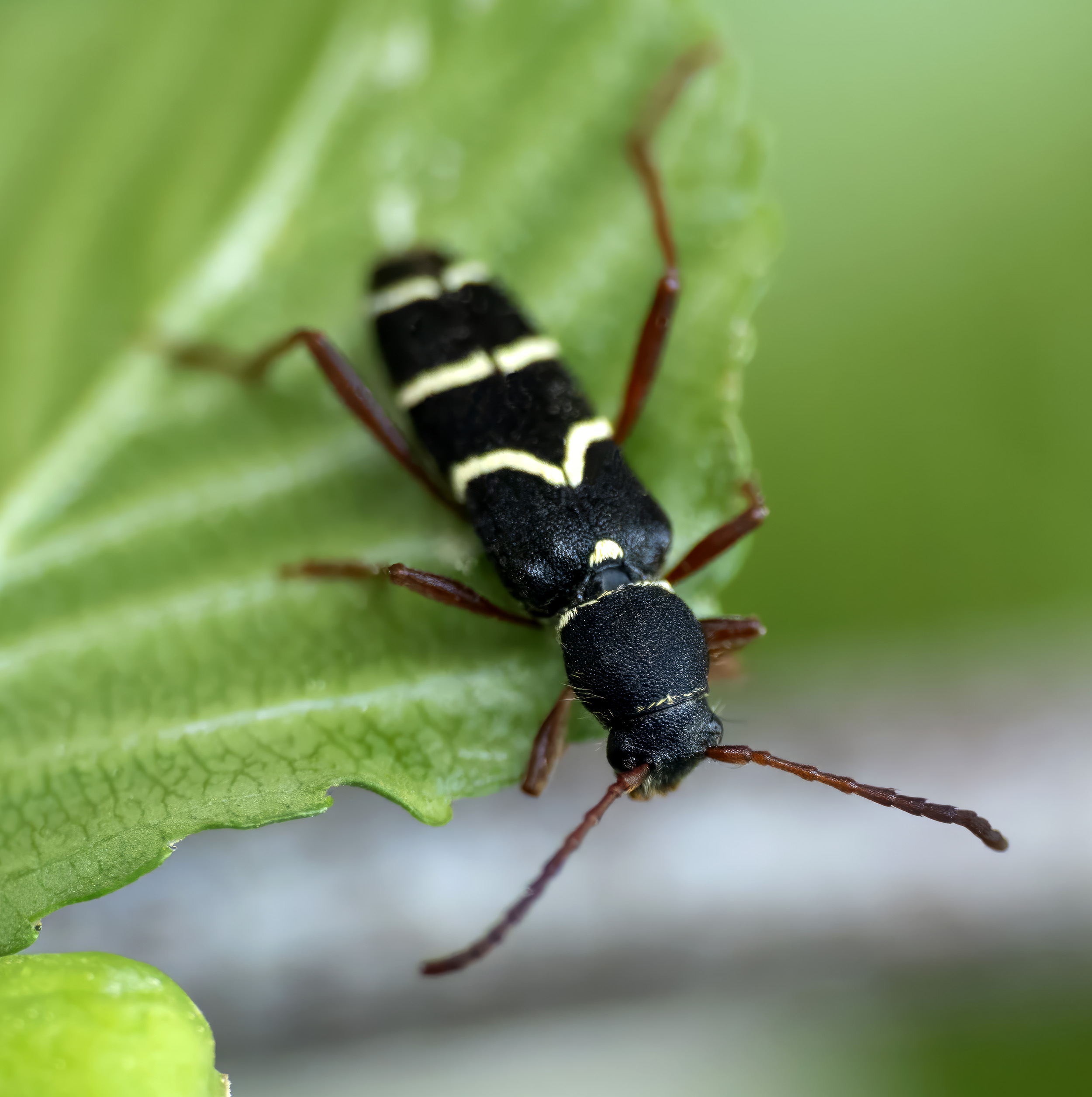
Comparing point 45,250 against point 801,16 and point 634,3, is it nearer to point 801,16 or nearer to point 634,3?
point 634,3

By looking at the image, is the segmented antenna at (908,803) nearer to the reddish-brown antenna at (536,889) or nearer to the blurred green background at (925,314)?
the reddish-brown antenna at (536,889)

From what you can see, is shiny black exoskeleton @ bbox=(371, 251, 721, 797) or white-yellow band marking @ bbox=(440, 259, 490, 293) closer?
shiny black exoskeleton @ bbox=(371, 251, 721, 797)

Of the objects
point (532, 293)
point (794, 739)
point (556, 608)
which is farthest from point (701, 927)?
point (532, 293)

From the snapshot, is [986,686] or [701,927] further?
[986,686]

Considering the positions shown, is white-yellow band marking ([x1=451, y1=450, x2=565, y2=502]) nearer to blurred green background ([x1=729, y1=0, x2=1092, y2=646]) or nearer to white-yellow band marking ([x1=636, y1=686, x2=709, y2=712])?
white-yellow band marking ([x1=636, y1=686, x2=709, y2=712])

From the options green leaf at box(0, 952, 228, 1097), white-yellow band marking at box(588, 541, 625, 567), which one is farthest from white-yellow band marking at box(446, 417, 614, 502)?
A: green leaf at box(0, 952, 228, 1097)

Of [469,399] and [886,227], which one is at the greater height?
[886,227]
